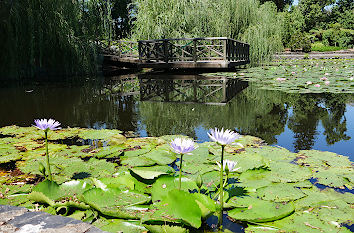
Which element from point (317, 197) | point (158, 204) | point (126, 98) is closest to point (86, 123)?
point (126, 98)

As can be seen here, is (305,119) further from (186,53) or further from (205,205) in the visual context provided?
(186,53)

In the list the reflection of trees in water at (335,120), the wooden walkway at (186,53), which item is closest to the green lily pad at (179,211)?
the reflection of trees in water at (335,120)

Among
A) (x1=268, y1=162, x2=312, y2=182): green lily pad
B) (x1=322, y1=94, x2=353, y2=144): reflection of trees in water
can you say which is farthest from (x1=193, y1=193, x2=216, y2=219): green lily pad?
(x1=322, y1=94, x2=353, y2=144): reflection of trees in water

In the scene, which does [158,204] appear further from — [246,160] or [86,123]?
[86,123]

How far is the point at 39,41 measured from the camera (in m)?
6.90

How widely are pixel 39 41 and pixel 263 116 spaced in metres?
5.82

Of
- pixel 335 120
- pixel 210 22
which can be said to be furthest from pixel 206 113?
pixel 210 22

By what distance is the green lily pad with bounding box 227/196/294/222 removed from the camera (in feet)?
4.04

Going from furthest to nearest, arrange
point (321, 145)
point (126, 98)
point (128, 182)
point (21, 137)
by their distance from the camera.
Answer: point (126, 98) → point (21, 137) → point (321, 145) → point (128, 182)

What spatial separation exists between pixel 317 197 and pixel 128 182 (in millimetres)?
970

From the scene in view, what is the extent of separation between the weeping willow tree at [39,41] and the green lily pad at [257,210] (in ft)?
21.8

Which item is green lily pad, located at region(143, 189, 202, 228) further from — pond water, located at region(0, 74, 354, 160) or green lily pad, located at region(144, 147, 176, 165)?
pond water, located at region(0, 74, 354, 160)

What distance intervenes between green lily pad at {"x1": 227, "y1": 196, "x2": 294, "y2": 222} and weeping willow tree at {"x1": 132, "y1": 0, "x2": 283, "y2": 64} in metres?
9.94

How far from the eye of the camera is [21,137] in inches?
101
